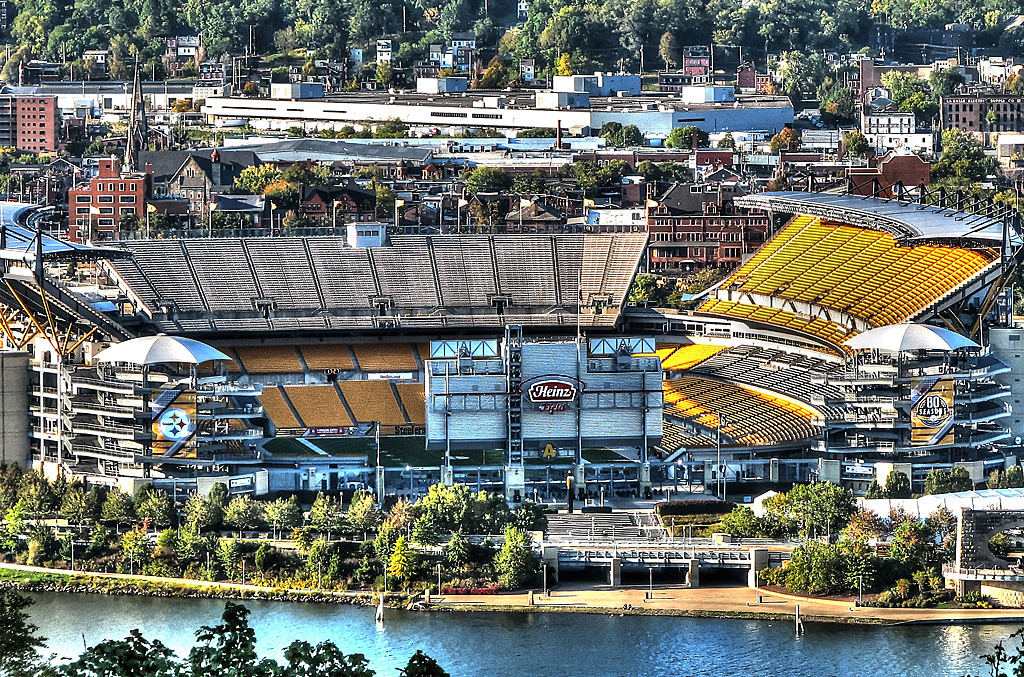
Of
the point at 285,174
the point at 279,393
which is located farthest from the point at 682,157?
the point at 279,393

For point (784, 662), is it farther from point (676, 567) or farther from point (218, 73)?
point (218, 73)

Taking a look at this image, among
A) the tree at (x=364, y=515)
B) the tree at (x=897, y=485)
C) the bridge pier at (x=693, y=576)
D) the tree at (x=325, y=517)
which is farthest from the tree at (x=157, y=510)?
the tree at (x=897, y=485)

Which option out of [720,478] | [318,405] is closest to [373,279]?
[318,405]

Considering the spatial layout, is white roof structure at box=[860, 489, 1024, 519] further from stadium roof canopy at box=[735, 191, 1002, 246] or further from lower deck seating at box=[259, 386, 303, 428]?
stadium roof canopy at box=[735, 191, 1002, 246]

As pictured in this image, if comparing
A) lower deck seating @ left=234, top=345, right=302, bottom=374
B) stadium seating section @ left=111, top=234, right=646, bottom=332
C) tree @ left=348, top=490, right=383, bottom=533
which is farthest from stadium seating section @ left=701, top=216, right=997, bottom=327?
tree @ left=348, top=490, right=383, bottom=533

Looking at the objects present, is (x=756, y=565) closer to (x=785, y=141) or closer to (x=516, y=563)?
(x=516, y=563)

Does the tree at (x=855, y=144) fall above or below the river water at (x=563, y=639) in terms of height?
above

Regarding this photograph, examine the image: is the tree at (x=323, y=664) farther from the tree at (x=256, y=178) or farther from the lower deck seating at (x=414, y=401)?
the tree at (x=256, y=178)
